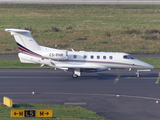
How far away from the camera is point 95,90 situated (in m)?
31.5

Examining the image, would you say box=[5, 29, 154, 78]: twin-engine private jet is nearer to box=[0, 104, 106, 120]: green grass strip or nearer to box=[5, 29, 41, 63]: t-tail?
box=[5, 29, 41, 63]: t-tail

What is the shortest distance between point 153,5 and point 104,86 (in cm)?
5554

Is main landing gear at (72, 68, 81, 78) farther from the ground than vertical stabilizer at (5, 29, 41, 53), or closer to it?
closer to it

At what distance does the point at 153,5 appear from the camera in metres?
85.0

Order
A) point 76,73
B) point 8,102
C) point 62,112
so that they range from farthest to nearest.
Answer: point 76,73 < point 8,102 < point 62,112

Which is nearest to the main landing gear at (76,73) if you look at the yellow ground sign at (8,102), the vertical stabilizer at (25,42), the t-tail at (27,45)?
the t-tail at (27,45)

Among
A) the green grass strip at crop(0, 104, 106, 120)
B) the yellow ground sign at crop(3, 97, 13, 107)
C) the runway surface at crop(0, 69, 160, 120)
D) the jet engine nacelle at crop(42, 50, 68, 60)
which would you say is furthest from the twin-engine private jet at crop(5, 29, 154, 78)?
the yellow ground sign at crop(3, 97, 13, 107)

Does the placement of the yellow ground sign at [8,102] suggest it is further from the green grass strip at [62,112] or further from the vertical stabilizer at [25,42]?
the vertical stabilizer at [25,42]

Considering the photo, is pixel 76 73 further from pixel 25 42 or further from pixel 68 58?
pixel 25 42

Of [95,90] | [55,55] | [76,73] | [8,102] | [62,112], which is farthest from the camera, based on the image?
[76,73]

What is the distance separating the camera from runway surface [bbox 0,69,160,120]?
25.9m

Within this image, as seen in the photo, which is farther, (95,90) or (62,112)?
(95,90)

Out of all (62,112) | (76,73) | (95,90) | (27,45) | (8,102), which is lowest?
(62,112)

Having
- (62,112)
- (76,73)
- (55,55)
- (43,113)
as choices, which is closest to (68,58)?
(55,55)
